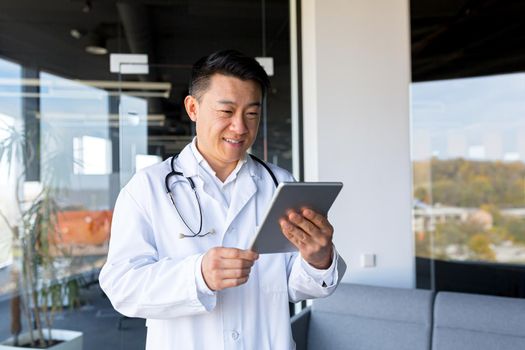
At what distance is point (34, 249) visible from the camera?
2.90 meters

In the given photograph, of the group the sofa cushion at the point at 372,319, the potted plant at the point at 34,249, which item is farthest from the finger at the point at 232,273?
the potted plant at the point at 34,249

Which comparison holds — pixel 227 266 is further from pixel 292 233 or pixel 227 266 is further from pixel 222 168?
pixel 222 168

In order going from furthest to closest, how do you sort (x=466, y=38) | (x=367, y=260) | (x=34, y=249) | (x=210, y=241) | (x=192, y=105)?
(x=466, y=38)
(x=34, y=249)
(x=367, y=260)
(x=192, y=105)
(x=210, y=241)

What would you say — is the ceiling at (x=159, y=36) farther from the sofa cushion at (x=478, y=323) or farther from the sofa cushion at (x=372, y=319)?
the sofa cushion at (x=478, y=323)

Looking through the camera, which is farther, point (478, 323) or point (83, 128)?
point (83, 128)

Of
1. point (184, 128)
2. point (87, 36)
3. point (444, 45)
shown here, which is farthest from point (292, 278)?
point (444, 45)

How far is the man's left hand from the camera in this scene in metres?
0.96

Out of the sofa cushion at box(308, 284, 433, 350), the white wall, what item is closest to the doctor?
the sofa cushion at box(308, 284, 433, 350)

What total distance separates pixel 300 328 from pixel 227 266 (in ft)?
5.56

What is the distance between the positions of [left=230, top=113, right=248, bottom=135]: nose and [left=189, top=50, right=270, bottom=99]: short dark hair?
99mm

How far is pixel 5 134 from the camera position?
9.35 feet

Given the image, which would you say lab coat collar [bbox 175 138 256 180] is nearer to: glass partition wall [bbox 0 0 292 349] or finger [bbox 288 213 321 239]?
finger [bbox 288 213 321 239]

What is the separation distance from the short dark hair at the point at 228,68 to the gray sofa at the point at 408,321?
162 cm

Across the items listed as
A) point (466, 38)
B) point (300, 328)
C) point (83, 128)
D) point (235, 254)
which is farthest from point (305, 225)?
point (466, 38)
